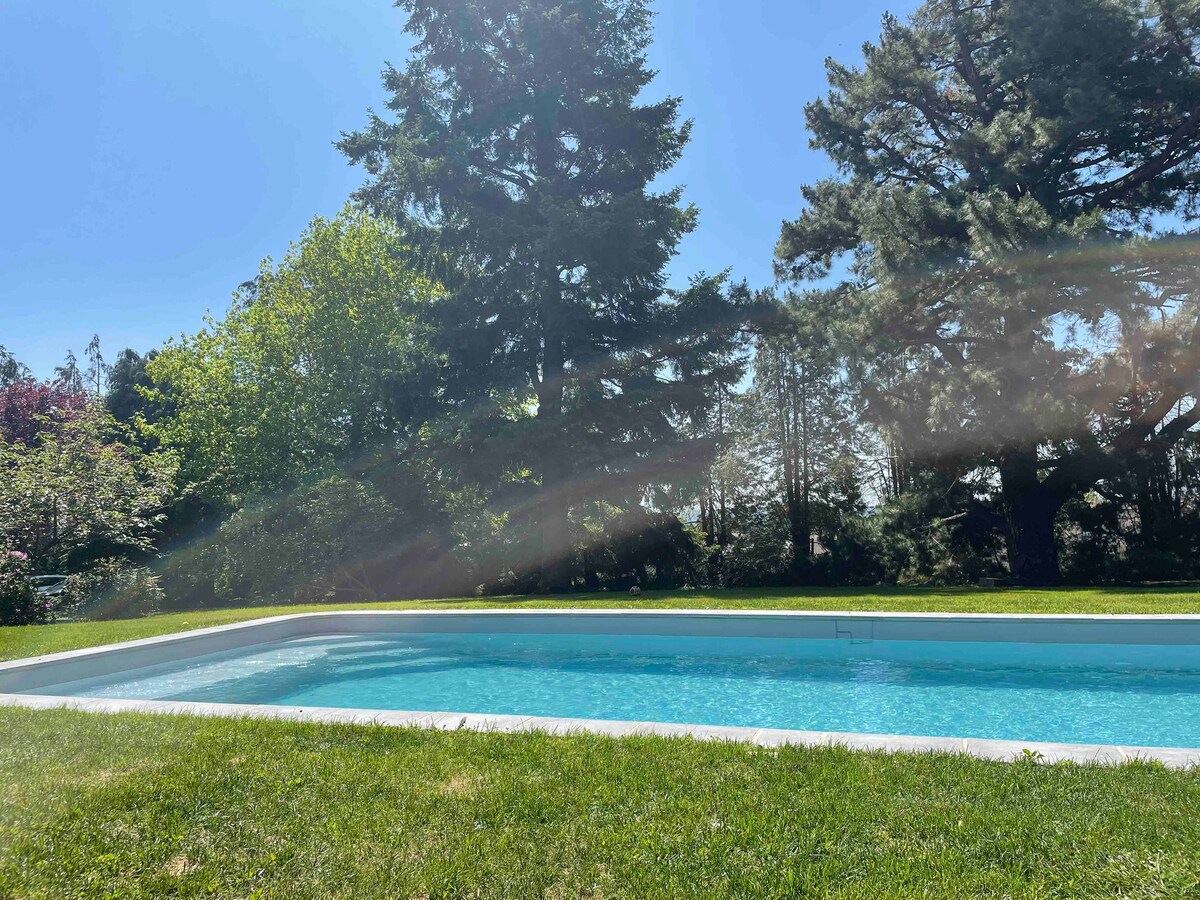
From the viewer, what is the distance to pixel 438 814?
313cm

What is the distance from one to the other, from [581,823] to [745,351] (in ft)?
51.7

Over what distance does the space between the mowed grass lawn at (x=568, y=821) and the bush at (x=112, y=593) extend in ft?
43.5

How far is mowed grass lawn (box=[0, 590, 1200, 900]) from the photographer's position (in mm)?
2525

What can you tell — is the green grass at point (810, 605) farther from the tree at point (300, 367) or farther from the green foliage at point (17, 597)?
the tree at point (300, 367)

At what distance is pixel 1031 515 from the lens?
15828 millimetres

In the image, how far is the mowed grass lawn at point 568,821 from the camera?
8.29ft

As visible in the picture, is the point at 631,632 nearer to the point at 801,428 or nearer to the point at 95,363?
the point at 801,428

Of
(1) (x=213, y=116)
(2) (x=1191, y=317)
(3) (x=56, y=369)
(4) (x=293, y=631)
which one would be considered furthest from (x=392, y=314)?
(3) (x=56, y=369)

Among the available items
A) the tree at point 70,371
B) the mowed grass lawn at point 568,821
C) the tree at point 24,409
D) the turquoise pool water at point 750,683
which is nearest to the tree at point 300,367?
the tree at point 24,409

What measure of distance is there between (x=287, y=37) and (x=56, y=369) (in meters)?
64.6

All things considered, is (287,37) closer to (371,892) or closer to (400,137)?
(400,137)

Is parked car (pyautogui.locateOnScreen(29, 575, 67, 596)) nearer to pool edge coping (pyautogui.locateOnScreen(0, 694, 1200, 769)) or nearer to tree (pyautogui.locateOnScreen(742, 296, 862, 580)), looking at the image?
pool edge coping (pyautogui.locateOnScreen(0, 694, 1200, 769))

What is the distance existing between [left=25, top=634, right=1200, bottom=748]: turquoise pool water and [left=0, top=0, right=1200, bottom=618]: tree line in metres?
7.17

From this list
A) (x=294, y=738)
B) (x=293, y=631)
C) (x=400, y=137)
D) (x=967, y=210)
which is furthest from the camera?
(x=400, y=137)
